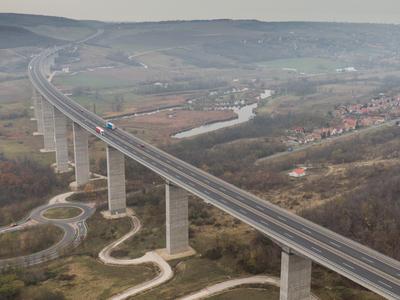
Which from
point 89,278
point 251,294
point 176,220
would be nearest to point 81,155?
point 176,220

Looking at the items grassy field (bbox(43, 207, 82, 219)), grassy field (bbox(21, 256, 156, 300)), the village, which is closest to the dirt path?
grassy field (bbox(21, 256, 156, 300))

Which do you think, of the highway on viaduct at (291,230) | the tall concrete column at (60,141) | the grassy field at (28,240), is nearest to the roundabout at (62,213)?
the grassy field at (28,240)

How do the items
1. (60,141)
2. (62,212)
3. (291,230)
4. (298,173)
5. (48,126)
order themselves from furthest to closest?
(48,126) → (60,141) → (298,173) → (62,212) → (291,230)

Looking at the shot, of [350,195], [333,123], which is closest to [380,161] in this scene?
[350,195]

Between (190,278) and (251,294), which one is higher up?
(251,294)

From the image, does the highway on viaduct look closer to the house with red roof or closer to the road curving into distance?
the road curving into distance

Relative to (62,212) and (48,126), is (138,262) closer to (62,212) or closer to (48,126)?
(62,212)
